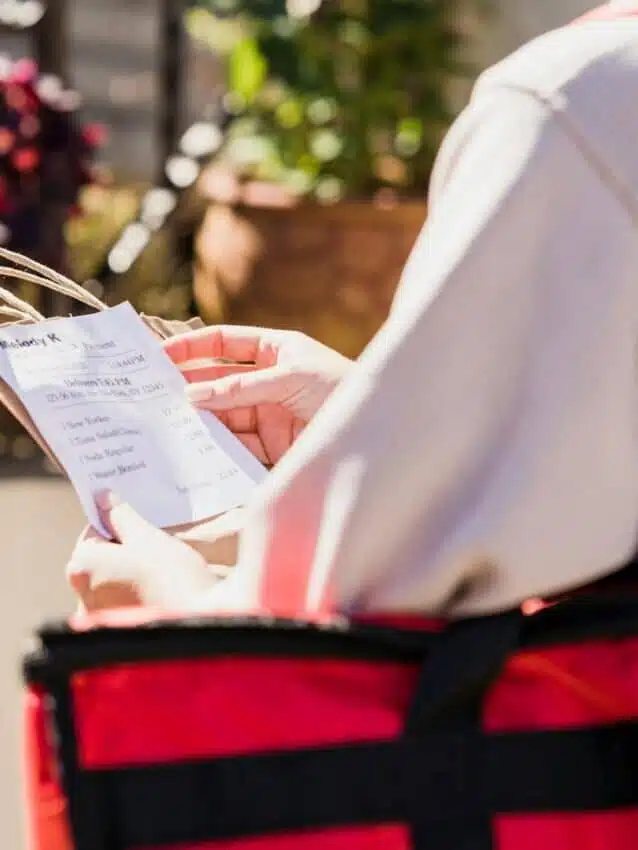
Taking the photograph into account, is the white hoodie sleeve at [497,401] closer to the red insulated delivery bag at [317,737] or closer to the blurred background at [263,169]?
the red insulated delivery bag at [317,737]

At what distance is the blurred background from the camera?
4.33m

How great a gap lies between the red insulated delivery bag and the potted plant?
357 cm

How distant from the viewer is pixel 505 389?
779 mm

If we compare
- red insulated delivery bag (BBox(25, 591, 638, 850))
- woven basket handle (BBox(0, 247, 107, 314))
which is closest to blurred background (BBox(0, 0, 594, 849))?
woven basket handle (BBox(0, 247, 107, 314))

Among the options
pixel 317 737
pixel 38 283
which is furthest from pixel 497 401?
pixel 38 283

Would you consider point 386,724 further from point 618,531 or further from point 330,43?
point 330,43

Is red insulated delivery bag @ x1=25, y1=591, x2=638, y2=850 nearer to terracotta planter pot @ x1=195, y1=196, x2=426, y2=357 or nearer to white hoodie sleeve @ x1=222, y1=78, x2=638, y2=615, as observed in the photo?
white hoodie sleeve @ x1=222, y1=78, x2=638, y2=615

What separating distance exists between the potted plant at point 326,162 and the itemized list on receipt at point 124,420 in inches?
123

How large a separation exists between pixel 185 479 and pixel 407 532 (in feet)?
1.39

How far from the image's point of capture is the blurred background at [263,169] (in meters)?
4.33

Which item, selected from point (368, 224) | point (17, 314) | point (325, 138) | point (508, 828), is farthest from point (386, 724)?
point (325, 138)

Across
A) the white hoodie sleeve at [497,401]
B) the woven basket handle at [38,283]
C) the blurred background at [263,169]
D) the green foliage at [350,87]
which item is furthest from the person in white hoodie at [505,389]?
the green foliage at [350,87]

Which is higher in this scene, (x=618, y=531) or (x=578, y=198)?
(x=578, y=198)

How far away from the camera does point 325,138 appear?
185 inches
